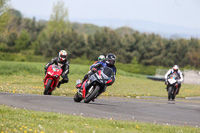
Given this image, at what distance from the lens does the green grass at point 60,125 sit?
7.65 metres

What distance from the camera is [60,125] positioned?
833 cm

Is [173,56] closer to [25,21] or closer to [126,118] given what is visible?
[25,21]

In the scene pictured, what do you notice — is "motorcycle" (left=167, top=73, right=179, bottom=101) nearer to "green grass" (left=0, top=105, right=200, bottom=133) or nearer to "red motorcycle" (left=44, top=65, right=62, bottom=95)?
"red motorcycle" (left=44, top=65, right=62, bottom=95)

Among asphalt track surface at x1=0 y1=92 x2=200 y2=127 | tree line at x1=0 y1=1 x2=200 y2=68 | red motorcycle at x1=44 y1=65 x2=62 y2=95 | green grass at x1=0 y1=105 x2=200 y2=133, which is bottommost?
asphalt track surface at x1=0 y1=92 x2=200 y2=127

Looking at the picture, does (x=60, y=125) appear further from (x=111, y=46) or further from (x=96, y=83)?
(x=111, y=46)

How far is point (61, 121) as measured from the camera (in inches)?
352

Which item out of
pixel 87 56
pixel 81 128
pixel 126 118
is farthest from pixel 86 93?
pixel 87 56

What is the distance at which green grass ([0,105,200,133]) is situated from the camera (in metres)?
7.65

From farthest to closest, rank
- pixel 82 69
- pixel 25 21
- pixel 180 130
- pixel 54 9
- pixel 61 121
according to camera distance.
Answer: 1. pixel 25 21
2. pixel 54 9
3. pixel 82 69
4. pixel 180 130
5. pixel 61 121

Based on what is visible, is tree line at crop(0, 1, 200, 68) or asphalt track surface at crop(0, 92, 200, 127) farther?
tree line at crop(0, 1, 200, 68)

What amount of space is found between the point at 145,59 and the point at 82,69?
3999 cm

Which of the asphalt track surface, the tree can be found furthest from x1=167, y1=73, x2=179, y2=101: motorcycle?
the tree

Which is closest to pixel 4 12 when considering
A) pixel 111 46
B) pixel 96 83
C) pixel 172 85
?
pixel 111 46

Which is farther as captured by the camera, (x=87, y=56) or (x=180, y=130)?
(x=87, y=56)
